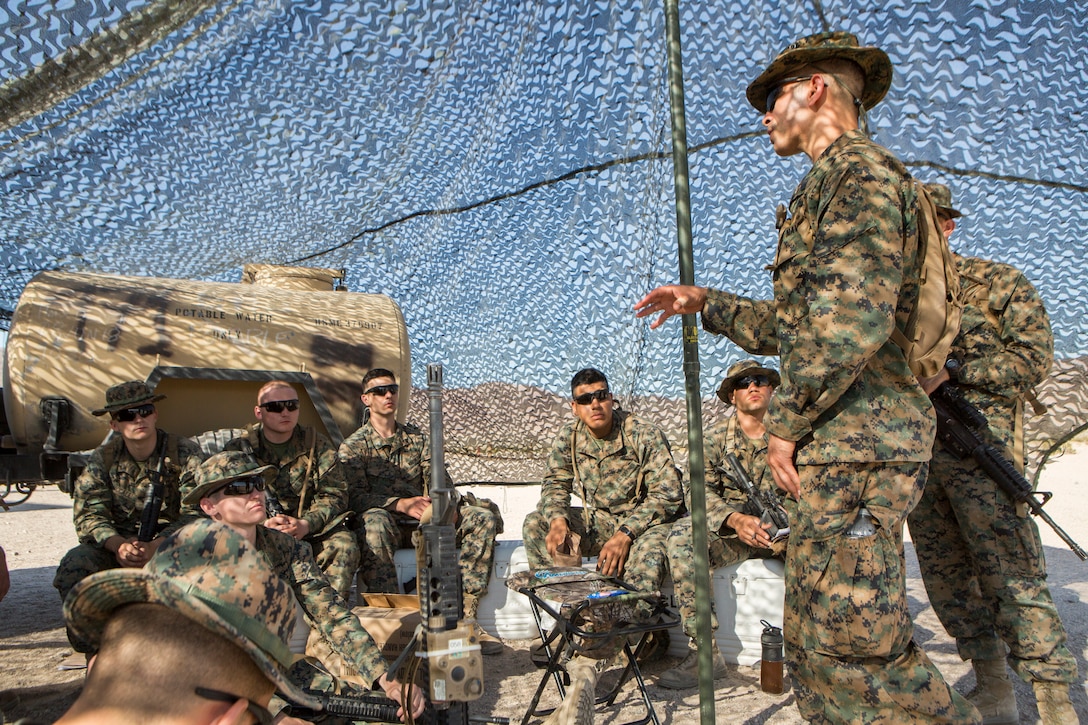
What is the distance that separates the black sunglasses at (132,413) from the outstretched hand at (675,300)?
3381mm

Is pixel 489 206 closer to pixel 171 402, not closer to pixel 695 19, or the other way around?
pixel 695 19

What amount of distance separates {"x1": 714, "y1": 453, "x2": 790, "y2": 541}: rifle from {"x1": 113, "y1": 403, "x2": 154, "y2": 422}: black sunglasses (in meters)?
3.38

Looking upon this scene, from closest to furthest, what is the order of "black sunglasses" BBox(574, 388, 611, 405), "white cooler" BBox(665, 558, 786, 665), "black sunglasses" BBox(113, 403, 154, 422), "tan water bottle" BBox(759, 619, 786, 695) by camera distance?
"tan water bottle" BBox(759, 619, 786, 695), "white cooler" BBox(665, 558, 786, 665), "black sunglasses" BBox(113, 403, 154, 422), "black sunglasses" BBox(574, 388, 611, 405)

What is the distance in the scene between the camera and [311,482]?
473cm

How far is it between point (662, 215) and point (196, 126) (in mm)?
2507

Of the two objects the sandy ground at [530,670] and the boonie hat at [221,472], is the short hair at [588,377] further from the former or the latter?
the boonie hat at [221,472]

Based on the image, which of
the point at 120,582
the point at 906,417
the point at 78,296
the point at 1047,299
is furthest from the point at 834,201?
the point at 78,296

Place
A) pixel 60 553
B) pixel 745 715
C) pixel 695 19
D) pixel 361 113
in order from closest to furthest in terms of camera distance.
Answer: pixel 745 715 → pixel 695 19 → pixel 361 113 → pixel 60 553

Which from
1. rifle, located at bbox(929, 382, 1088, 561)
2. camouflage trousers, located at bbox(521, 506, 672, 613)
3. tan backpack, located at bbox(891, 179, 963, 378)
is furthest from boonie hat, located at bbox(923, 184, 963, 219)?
camouflage trousers, located at bbox(521, 506, 672, 613)

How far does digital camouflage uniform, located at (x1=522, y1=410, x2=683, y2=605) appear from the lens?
4.44 m

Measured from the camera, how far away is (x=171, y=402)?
16.4 feet

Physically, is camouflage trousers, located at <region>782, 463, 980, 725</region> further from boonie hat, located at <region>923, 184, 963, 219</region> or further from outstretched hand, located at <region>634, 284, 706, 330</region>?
boonie hat, located at <region>923, 184, 963, 219</region>

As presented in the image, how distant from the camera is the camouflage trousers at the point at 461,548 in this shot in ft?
14.5

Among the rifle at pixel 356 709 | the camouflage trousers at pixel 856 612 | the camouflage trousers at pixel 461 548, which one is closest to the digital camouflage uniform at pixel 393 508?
the camouflage trousers at pixel 461 548
